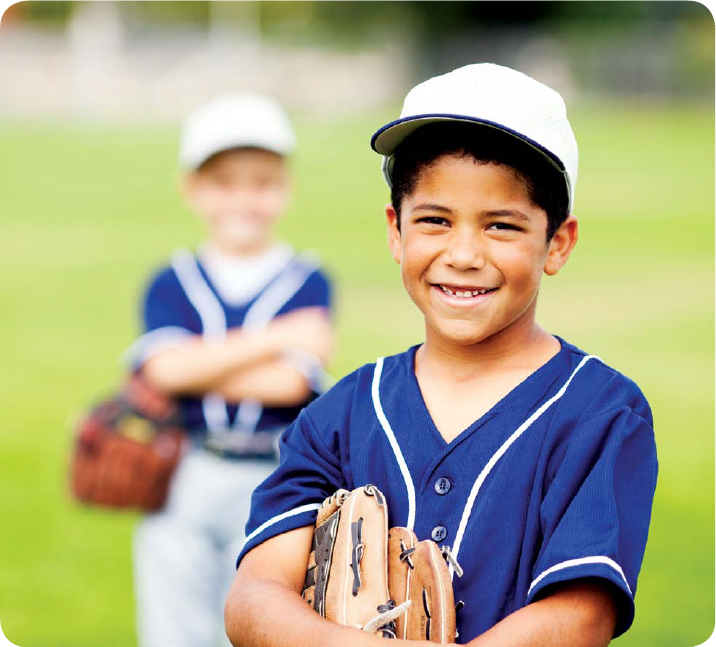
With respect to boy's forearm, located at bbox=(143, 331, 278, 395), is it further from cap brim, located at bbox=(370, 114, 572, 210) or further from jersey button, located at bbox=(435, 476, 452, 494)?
jersey button, located at bbox=(435, 476, 452, 494)

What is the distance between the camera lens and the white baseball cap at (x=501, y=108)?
6.68 feet

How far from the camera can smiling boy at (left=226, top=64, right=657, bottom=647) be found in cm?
194

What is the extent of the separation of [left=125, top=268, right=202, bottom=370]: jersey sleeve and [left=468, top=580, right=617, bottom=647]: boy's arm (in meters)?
2.15

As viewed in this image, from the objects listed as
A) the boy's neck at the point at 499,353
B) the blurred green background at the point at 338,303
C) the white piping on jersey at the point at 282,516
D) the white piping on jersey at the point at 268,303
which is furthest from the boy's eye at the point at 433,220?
the blurred green background at the point at 338,303

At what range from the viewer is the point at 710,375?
10.2m

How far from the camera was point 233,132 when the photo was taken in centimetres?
387

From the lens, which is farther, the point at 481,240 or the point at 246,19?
the point at 246,19

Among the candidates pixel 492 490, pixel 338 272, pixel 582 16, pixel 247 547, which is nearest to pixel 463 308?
pixel 492 490

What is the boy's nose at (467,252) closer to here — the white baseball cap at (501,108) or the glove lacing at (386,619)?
the white baseball cap at (501,108)

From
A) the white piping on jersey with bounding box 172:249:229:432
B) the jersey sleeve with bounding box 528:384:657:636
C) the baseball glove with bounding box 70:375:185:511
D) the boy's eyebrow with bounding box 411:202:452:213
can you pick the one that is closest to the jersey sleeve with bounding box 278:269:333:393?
the white piping on jersey with bounding box 172:249:229:432

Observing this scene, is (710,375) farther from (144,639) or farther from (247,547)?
(247,547)

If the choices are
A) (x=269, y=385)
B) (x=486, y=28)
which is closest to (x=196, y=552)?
(x=269, y=385)

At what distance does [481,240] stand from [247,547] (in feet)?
2.41

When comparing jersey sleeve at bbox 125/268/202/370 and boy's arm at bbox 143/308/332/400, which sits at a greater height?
jersey sleeve at bbox 125/268/202/370
